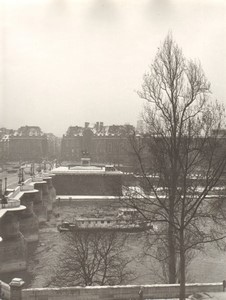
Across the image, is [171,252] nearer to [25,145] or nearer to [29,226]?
[29,226]

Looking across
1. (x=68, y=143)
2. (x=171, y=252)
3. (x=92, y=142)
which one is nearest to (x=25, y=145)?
(x=68, y=143)

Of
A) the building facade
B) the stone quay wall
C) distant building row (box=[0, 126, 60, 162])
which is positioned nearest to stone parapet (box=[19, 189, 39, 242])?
the stone quay wall

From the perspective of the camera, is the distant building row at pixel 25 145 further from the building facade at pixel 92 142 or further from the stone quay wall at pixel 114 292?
the stone quay wall at pixel 114 292

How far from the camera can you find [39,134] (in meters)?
145

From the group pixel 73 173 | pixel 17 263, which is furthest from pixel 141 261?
pixel 73 173

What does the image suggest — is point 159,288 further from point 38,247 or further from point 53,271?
point 38,247

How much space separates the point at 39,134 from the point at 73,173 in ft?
253

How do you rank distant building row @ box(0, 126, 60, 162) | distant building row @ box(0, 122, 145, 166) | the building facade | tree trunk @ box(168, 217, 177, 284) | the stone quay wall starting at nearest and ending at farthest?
tree trunk @ box(168, 217, 177, 284)
the stone quay wall
the building facade
distant building row @ box(0, 122, 145, 166)
distant building row @ box(0, 126, 60, 162)

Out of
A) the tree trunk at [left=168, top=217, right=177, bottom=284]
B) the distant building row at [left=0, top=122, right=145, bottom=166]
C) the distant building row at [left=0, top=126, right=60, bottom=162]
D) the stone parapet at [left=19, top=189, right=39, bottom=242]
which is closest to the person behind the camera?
the tree trunk at [left=168, top=217, right=177, bottom=284]

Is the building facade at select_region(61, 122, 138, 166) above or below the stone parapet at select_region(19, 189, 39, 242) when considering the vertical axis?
above

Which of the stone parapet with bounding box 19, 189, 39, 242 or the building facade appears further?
the building facade

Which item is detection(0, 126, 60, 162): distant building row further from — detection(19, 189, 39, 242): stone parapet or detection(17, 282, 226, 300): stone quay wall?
detection(17, 282, 226, 300): stone quay wall

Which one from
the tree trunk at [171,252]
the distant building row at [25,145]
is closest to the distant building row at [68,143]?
the distant building row at [25,145]

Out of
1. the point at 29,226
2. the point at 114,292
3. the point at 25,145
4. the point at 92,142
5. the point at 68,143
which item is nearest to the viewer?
the point at 114,292
